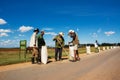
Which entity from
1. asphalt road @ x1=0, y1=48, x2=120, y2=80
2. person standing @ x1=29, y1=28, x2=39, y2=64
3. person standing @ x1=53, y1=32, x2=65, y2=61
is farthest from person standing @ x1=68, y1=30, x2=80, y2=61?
asphalt road @ x1=0, y1=48, x2=120, y2=80

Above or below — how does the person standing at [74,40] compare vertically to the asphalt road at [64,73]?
above

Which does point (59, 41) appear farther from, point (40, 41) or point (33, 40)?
point (33, 40)

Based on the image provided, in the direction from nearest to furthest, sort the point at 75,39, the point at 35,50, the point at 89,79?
the point at 89,79 → the point at 35,50 → the point at 75,39

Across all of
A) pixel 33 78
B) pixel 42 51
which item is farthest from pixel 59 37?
pixel 33 78

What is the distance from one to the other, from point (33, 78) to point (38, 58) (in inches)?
292

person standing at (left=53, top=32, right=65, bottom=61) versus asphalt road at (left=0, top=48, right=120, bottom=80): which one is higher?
person standing at (left=53, top=32, right=65, bottom=61)

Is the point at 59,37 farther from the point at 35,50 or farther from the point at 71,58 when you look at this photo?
the point at 35,50

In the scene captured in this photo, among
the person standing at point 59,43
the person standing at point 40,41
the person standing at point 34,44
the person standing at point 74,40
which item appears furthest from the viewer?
the person standing at point 59,43

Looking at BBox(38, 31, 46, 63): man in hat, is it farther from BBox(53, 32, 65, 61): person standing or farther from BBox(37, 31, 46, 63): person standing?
BBox(53, 32, 65, 61): person standing

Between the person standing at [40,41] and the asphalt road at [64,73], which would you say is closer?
the asphalt road at [64,73]

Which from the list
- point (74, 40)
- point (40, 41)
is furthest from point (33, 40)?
point (74, 40)

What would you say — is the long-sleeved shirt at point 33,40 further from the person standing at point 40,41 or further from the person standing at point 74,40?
the person standing at point 74,40

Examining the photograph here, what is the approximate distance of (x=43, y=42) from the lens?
55.8 ft

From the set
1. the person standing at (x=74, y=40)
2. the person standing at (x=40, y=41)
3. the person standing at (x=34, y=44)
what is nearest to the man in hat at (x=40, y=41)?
the person standing at (x=40, y=41)
